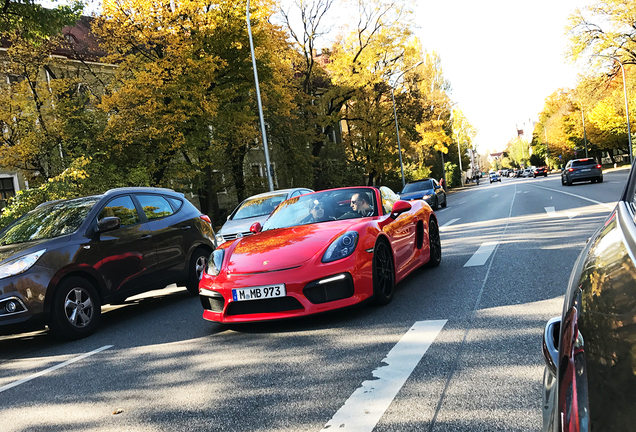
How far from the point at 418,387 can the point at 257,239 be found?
3192mm

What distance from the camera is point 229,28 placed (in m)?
22.8

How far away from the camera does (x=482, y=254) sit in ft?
28.7

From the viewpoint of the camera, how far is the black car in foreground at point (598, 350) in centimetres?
98

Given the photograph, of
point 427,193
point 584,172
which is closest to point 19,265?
point 427,193

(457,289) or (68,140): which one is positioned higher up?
(68,140)

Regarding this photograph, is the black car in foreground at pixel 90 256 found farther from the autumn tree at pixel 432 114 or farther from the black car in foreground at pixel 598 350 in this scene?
the autumn tree at pixel 432 114

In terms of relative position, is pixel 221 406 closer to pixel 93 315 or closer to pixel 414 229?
pixel 93 315

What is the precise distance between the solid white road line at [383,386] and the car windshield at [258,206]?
29.5 feet

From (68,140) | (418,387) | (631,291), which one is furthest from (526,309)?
(68,140)

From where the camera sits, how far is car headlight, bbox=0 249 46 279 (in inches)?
225

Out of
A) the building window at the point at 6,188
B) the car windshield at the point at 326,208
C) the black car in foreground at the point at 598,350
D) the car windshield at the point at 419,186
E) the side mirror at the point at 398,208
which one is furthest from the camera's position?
the building window at the point at 6,188

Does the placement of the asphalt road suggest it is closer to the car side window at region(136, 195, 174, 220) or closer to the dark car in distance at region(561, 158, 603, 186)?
the car side window at region(136, 195, 174, 220)

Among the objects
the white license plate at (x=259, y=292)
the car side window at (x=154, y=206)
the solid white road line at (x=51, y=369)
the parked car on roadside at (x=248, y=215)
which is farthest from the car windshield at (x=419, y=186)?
the solid white road line at (x=51, y=369)

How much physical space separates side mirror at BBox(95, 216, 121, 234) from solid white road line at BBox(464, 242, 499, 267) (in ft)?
15.9
